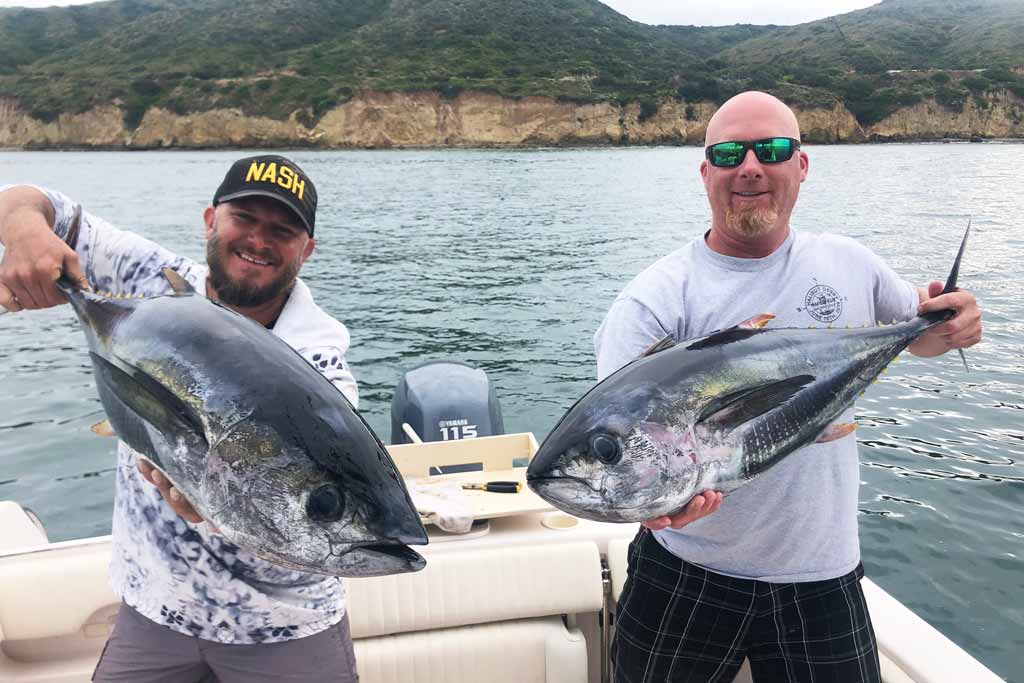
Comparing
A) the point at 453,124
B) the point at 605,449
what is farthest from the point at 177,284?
the point at 453,124

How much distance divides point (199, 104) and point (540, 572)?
77.2 meters

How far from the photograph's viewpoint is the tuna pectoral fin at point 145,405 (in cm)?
144

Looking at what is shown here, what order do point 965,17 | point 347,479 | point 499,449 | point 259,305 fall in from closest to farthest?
point 347,479 → point 259,305 → point 499,449 → point 965,17

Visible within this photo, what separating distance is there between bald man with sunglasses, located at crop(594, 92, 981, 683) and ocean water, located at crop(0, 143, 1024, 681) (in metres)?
3.92

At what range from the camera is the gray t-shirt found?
226 centimetres

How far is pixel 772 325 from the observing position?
2.26 m

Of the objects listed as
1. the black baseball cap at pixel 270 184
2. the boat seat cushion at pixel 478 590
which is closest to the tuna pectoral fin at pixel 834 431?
the black baseball cap at pixel 270 184

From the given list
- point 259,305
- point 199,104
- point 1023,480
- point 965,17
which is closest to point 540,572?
point 259,305

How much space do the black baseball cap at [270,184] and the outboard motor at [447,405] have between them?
11.1ft

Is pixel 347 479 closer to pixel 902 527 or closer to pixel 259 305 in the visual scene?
pixel 259 305

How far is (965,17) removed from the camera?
359 ft

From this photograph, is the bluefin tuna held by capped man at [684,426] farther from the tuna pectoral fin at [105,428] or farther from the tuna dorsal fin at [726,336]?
the tuna pectoral fin at [105,428]

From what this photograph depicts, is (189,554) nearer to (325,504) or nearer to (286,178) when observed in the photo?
(325,504)

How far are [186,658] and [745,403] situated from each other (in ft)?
5.21
